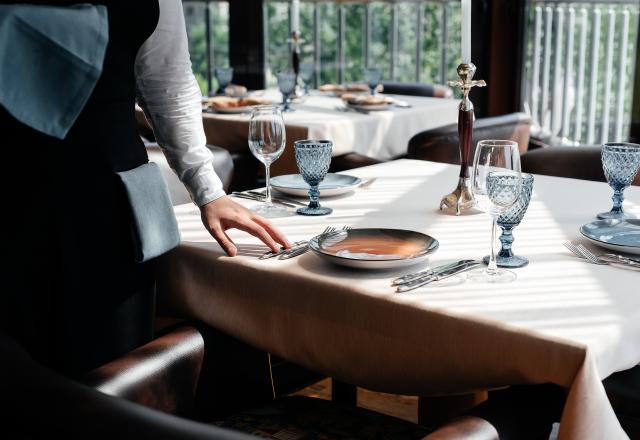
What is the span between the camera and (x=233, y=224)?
1596 millimetres

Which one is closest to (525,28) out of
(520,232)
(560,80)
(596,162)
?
(560,80)

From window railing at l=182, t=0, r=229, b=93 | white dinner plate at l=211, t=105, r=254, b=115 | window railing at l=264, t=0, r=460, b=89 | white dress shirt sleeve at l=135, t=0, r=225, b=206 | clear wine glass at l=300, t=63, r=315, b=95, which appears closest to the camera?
white dress shirt sleeve at l=135, t=0, r=225, b=206

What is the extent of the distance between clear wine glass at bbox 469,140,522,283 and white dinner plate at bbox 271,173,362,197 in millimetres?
548

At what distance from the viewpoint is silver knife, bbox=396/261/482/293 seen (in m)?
1.33

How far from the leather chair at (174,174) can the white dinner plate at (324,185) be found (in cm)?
41

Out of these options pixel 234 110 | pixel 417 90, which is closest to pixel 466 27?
pixel 234 110

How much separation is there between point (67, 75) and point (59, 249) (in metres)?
0.27

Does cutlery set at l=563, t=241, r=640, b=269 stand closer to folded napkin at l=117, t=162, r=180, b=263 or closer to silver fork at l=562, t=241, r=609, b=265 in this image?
silver fork at l=562, t=241, r=609, b=265

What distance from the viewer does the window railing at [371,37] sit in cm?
621

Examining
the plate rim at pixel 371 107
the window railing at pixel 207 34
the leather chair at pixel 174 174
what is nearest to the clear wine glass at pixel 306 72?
the plate rim at pixel 371 107

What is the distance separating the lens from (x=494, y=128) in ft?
10.7

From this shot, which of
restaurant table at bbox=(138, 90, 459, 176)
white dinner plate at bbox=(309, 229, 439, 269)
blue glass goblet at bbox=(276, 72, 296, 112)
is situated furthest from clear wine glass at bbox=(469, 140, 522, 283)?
blue glass goblet at bbox=(276, 72, 296, 112)

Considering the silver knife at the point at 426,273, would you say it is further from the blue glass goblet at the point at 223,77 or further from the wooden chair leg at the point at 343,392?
the blue glass goblet at the point at 223,77

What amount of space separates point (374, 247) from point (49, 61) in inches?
23.9
